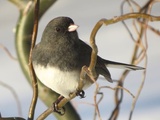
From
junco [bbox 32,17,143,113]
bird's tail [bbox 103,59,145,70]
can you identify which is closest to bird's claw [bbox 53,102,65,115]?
junco [bbox 32,17,143,113]

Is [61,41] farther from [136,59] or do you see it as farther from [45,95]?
[136,59]

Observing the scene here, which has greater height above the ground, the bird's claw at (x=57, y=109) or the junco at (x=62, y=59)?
the junco at (x=62, y=59)

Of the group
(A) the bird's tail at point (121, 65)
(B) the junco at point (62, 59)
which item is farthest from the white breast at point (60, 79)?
(A) the bird's tail at point (121, 65)

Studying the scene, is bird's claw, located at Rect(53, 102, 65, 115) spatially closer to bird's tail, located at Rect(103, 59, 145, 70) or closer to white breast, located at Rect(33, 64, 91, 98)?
white breast, located at Rect(33, 64, 91, 98)

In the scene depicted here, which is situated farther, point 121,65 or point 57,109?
point 121,65

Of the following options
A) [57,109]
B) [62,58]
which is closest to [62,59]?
[62,58]

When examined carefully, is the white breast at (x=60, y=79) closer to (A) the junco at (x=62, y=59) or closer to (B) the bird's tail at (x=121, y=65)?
(A) the junco at (x=62, y=59)

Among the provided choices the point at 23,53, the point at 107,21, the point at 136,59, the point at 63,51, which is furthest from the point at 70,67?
the point at 107,21

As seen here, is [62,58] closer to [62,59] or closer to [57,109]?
[62,59]
